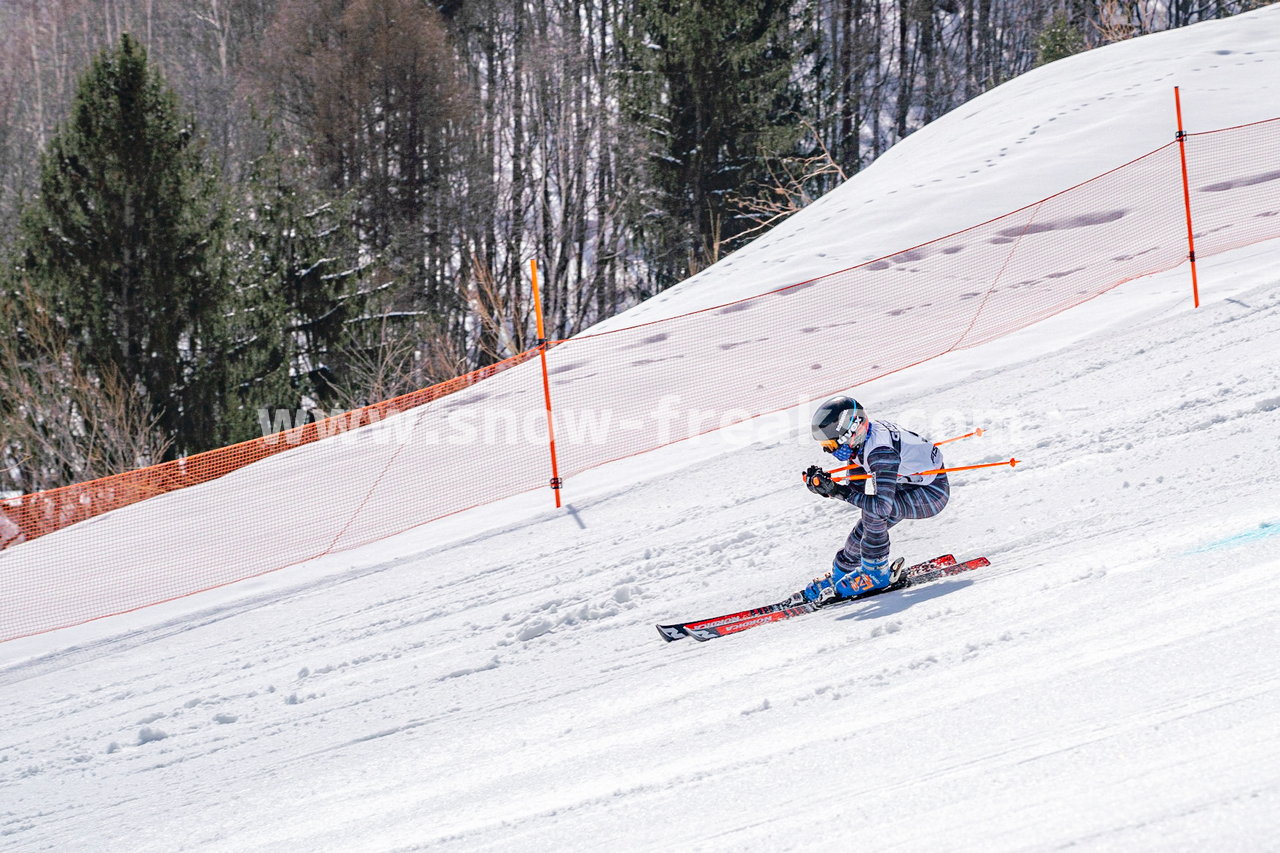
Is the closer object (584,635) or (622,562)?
(584,635)

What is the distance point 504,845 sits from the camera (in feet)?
14.8

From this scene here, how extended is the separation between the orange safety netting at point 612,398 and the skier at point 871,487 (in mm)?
4653

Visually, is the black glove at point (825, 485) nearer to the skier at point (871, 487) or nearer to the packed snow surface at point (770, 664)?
the skier at point (871, 487)

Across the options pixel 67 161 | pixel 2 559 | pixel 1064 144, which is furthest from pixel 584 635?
pixel 67 161

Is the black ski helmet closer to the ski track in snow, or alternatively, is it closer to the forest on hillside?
the ski track in snow

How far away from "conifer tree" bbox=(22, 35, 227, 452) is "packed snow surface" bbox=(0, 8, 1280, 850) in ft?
35.2

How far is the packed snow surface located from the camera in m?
4.04

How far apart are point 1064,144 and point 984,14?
29863mm

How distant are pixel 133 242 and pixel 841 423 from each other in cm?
1789

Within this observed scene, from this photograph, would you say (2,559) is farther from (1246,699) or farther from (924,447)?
(1246,699)

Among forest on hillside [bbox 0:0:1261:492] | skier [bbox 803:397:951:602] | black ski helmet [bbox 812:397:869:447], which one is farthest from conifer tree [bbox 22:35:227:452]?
black ski helmet [bbox 812:397:869:447]

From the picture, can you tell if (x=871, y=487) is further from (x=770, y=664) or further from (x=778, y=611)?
(x=770, y=664)

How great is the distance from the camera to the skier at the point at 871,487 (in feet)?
19.6

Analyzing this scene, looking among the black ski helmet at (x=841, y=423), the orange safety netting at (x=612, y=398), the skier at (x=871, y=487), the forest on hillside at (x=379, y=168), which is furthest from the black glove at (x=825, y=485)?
the forest on hillside at (x=379, y=168)
